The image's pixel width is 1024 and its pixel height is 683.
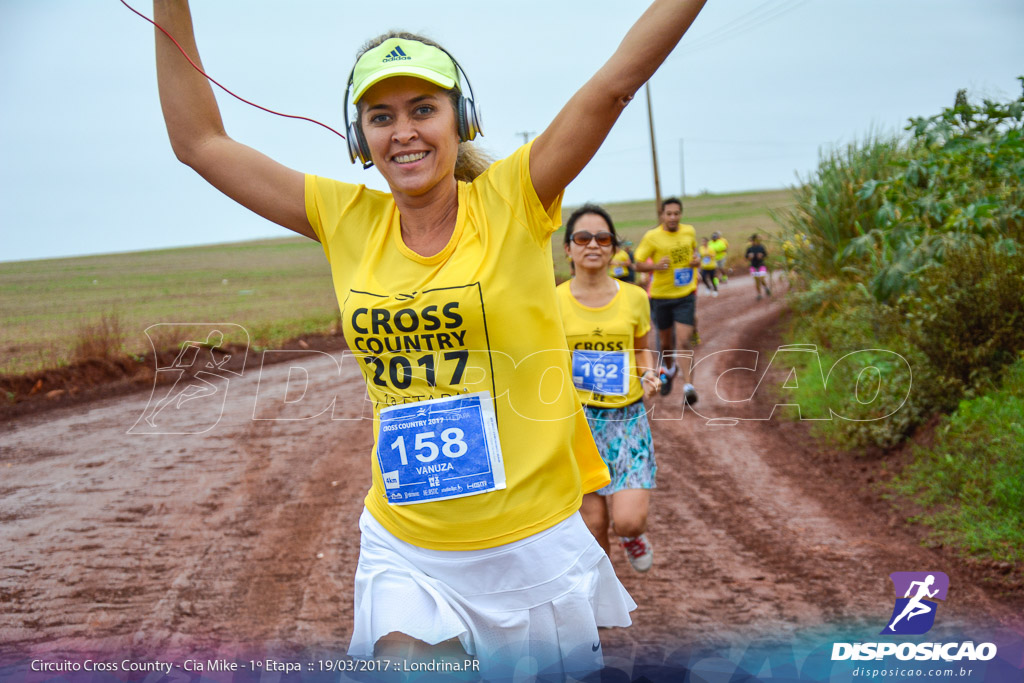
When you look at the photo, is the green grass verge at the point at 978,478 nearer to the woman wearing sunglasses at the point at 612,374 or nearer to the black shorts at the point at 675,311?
the woman wearing sunglasses at the point at 612,374

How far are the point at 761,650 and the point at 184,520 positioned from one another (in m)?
4.37

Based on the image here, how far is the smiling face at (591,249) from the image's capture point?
5195 millimetres

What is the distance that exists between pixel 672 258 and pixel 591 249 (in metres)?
5.66

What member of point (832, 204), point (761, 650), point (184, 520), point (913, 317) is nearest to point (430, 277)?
point (761, 650)

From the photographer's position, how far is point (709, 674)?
3664mm

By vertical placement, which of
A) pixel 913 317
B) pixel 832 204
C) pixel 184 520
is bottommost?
pixel 184 520

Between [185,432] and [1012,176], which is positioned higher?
[1012,176]

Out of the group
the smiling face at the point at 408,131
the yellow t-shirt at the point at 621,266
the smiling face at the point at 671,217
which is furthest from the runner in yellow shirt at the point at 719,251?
the smiling face at the point at 408,131

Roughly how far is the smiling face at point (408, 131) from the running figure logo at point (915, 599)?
368cm

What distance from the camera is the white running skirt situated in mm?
2199

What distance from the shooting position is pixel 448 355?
84.4 inches

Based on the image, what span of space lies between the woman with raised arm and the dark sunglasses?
9.57ft

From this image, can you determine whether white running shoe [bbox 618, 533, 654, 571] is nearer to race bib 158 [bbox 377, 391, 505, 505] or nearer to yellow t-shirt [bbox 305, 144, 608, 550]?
yellow t-shirt [bbox 305, 144, 608, 550]

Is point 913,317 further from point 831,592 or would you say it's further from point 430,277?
point 430,277
